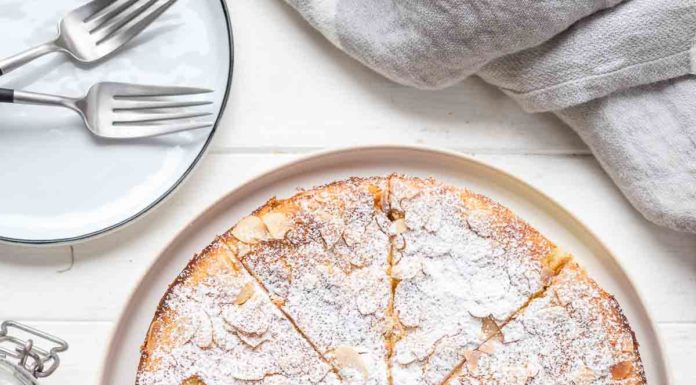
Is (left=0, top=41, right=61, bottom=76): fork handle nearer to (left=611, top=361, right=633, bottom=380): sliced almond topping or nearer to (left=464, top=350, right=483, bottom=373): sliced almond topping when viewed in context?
(left=464, top=350, right=483, bottom=373): sliced almond topping

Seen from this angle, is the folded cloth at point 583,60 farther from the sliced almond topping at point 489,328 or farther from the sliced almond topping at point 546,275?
the sliced almond topping at point 489,328

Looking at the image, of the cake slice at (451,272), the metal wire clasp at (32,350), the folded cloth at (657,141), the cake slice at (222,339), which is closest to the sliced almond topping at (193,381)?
the cake slice at (222,339)

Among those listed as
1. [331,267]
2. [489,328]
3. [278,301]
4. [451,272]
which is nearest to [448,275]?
[451,272]

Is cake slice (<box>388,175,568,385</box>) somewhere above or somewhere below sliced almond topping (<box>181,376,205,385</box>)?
above

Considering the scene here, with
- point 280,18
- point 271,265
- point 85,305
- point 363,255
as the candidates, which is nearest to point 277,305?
point 271,265

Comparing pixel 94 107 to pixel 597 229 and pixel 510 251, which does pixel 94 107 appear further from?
pixel 597 229

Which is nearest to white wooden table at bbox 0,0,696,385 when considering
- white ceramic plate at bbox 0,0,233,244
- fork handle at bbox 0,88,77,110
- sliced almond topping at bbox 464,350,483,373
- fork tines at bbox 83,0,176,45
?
white ceramic plate at bbox 0,0,233,244
